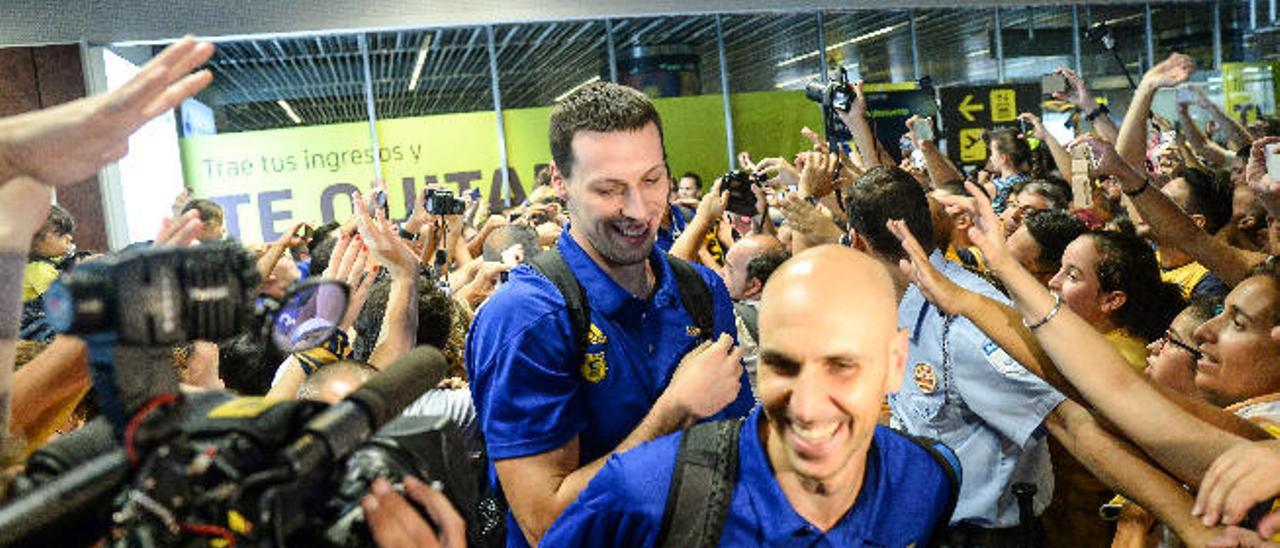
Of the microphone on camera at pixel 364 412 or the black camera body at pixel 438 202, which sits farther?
the black camera body at pixel 438 202

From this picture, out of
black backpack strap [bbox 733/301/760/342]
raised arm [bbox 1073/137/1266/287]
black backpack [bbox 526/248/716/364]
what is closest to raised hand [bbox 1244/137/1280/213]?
raised arm [bbox 1073/137/1266/287]

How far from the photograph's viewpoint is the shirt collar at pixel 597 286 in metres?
1.96

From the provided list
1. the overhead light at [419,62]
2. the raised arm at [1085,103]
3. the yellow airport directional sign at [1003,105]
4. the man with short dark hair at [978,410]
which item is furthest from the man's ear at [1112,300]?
the overhead light at [419,62]

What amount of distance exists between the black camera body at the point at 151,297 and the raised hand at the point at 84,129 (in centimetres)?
21

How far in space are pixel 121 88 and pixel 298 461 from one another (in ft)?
1.41

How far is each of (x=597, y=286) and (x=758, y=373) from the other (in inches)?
18.3

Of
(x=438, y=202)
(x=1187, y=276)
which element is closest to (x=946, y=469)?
(x=1187, y=276)

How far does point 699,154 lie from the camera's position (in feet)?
38.5

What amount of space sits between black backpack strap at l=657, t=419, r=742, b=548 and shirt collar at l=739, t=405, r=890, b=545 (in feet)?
0.09

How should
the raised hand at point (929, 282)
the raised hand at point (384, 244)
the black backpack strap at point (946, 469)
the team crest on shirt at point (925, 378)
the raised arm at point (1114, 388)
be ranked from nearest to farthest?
the black backpack strap at point (946, 469) → the raised arm at point (1114, 388) → the raised hand at point (929, 282) → the raised hand at point (384, 244) → the team crest on shirt at point (925, 378)

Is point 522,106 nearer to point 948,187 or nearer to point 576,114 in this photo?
point 948,187

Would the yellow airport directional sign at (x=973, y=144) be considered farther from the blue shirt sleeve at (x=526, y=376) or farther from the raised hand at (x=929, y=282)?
the blue shirt sleeve at (x=526, y=376)

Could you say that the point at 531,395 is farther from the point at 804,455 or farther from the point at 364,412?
the point at 364,412

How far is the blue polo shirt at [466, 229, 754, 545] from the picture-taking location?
6.02 ft
